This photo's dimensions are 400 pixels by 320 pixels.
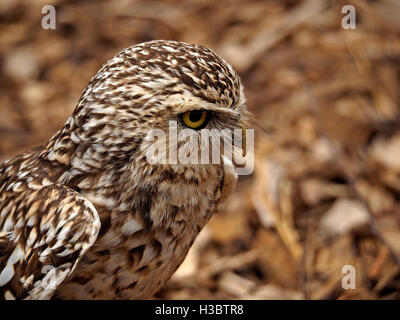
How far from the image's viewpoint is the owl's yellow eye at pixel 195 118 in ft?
8.39

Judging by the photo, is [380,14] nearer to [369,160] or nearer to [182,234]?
[369,160]

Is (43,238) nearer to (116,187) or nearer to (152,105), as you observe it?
(116,187)

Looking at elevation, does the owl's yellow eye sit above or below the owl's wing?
above

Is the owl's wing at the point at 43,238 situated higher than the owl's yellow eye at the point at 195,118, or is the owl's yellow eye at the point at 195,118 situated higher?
the owl's yellow eye at the point at 195,118

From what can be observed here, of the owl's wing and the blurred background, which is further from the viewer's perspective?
the blurred background

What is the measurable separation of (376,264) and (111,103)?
2.30m

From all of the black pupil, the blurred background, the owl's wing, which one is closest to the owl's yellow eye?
the black pupil

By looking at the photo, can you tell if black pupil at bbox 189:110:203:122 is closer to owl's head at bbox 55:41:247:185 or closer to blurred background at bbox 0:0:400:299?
owl's head at bbox 55:41:247:185

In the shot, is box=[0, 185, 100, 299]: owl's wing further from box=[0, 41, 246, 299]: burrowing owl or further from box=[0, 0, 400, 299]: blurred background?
box=[0, 0, 400, 299]: blurred background

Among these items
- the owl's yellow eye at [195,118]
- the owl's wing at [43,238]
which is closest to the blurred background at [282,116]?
the owl's yellow eye at [195,118]

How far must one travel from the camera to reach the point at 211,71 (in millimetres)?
2648

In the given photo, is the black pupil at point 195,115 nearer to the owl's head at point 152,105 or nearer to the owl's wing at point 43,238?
the owl's head at point 152,105

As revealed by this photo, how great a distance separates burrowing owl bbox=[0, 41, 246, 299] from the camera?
8.33ft

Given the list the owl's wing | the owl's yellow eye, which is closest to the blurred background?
the owl's yellow eye
